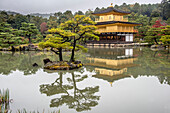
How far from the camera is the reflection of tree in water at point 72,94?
20.9 feet

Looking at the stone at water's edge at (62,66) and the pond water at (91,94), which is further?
the stone at water's edge at (62,66)

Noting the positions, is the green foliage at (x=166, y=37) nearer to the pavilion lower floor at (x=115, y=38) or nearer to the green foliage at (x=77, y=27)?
the pavilion lower floor at (x=115, y=38)

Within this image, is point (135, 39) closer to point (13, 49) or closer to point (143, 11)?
point (13, 49)

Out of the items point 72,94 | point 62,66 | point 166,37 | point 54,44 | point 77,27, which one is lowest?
point 72,94

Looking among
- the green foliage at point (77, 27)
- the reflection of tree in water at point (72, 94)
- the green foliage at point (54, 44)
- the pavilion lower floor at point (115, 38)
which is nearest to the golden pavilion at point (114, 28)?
the pavilion lower floor at point (115, 38)

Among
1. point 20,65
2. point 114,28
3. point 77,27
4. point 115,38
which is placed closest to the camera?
point 77,27

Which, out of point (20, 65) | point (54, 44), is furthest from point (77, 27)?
point (20, 65)

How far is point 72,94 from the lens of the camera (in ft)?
24.6

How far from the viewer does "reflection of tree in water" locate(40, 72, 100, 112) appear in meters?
6.36

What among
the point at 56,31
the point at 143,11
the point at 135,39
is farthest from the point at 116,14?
the point at 143,11

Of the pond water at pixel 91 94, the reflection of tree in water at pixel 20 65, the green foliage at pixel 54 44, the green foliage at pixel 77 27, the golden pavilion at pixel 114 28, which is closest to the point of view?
the pond water at pixel 91 94

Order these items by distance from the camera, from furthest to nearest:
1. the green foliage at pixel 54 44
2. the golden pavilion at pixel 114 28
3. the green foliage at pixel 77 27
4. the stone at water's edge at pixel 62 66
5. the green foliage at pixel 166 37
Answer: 1. the golden pavilion at pixel 114 28
2. the green foliage at pixel 166 37
3. the green foliage at pixel 77 27
4. the green foliage at pixel 54 44
5. the stone at water's edge at pixel 62 66

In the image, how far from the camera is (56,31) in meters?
13.2

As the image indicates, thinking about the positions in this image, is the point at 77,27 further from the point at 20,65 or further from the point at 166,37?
the point at 166,37
